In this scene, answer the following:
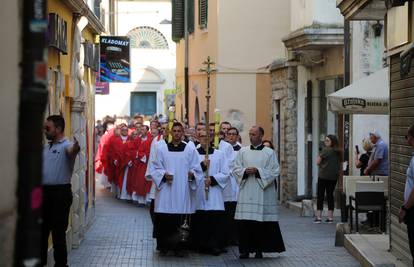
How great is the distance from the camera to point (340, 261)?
1252 cm

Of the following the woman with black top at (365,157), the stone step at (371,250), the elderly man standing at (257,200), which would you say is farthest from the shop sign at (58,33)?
the woman with black top at (365,157)

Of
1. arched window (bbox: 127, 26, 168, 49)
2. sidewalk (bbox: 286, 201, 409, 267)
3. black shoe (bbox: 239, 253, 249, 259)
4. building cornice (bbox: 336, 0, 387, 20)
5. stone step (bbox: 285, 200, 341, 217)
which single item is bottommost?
stone step (bbox: 285, 200, 341, 217)

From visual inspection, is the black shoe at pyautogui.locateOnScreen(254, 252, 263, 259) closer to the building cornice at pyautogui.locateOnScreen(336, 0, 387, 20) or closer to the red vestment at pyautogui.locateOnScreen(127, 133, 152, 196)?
the building cornice at pyautogui.locateOnScreen(336, 0, 387, 20)

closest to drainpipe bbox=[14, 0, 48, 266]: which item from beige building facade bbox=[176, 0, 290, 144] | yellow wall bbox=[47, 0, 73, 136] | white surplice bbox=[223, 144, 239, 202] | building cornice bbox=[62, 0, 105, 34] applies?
yellow wall bbox=[47, 0, 73, 136]

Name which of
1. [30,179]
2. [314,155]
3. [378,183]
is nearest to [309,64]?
[314,155]

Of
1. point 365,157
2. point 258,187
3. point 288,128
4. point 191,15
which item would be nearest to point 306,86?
point 288,128

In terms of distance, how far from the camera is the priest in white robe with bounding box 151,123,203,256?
13250 mm

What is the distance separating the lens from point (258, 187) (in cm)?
1283

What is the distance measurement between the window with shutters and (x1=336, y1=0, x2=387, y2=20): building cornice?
15286 mm

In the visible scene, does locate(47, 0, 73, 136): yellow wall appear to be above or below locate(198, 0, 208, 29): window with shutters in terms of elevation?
below

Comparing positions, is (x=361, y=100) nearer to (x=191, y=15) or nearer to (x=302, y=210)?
(x=302, y=210)

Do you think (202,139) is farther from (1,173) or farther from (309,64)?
(309,64)

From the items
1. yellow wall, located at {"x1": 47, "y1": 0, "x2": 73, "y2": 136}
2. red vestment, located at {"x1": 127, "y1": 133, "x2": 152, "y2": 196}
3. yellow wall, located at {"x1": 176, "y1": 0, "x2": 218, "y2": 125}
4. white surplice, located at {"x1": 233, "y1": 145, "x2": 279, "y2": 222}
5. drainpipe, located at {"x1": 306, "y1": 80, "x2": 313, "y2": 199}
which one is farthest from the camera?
yellow wall, located at {"x1": 176, "y1": 0, "x2": 218, "y2": 125}

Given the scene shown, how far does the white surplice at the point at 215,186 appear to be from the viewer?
13.7 metres
